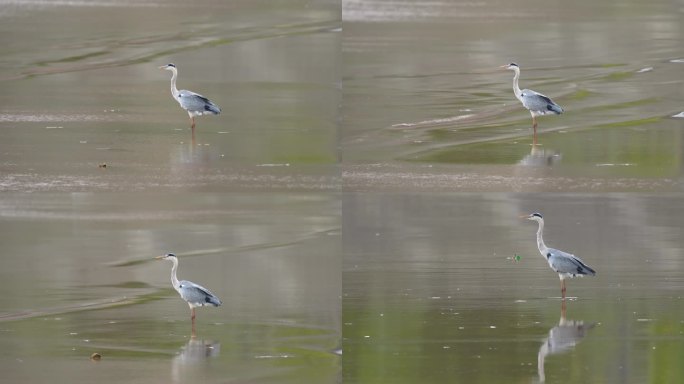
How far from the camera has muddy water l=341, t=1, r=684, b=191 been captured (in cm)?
1123

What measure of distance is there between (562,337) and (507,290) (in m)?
0.78

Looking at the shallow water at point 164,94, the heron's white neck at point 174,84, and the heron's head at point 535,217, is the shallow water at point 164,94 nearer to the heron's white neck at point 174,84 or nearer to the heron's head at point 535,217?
the heron's white neck at point 174,84

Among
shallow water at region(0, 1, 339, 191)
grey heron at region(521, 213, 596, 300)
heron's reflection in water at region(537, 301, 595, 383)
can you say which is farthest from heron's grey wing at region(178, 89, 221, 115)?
heron's reflection in water at region(537, 301, 595, 383)

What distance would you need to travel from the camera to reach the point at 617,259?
36.4ft

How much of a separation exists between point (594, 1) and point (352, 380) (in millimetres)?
5479

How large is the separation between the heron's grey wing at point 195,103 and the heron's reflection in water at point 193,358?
7.30 ft

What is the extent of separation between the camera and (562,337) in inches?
396

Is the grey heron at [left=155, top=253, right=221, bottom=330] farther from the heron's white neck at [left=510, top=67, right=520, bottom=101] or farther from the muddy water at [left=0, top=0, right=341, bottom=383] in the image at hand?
the heron's white neck at [left=510, top=67, right=520, bottom=101]

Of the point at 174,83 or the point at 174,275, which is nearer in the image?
the point at 174,275

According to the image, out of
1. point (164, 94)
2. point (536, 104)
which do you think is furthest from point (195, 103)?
point (536, 104)

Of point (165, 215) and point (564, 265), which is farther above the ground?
point (165, 215)

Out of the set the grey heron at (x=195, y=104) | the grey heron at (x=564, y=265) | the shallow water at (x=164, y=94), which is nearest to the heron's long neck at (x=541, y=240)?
the grey heron at (x=564, y=265)

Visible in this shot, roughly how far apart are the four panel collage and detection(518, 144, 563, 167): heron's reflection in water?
0.02 metres

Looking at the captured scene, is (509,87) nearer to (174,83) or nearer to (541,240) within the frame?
(541,240)
